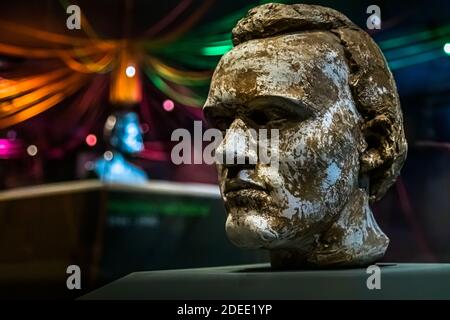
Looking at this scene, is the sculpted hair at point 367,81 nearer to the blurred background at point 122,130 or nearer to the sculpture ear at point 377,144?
the sculpture ear at point 377,144

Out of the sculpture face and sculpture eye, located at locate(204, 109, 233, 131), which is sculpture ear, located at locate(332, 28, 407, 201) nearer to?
the sculpture face

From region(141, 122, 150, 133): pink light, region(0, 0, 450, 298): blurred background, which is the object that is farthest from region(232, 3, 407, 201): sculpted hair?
region(141, 122, 150, 133): pink light

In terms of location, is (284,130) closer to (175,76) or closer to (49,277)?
(175,76)

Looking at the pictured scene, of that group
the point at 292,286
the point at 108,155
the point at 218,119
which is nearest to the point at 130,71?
the point at 108,155

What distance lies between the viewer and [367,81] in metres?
1.66

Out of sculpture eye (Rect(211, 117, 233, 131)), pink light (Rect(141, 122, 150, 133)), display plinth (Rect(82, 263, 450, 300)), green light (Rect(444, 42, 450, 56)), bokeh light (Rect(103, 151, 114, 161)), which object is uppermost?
green light (Rect(444, 42, 450, 56))

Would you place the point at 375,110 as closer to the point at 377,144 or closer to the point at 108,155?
the point at 377,144

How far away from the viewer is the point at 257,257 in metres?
2.32

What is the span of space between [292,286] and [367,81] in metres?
0.58

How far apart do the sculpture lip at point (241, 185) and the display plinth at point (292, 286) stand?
0.67 feet

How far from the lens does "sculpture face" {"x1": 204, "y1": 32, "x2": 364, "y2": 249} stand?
60.7 inches

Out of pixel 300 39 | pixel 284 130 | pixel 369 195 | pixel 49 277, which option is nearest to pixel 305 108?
pixel 284 130

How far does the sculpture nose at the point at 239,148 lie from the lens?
61.3 inches
